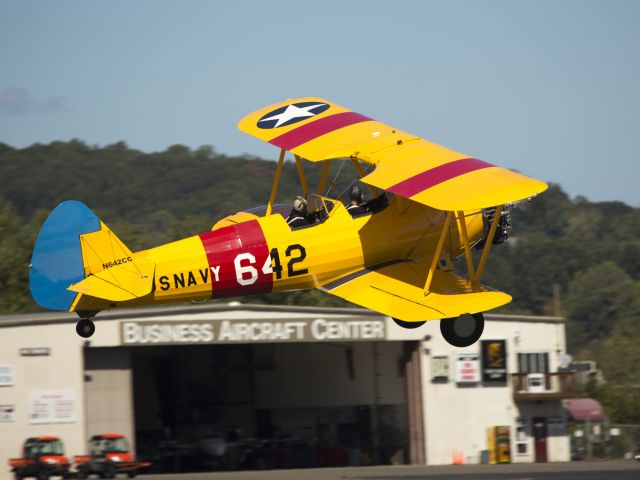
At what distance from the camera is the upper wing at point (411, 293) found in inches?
572

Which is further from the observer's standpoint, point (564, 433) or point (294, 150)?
point (564, 433)

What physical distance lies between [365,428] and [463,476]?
953cm

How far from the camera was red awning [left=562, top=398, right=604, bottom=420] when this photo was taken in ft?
128

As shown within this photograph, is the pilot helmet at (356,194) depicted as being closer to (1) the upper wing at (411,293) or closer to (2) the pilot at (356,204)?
(2) the pilot at (356,204)

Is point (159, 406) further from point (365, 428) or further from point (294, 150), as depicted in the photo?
point (294, 150)

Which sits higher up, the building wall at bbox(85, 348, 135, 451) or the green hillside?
the green hillside

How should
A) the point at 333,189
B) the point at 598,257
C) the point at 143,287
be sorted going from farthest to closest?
the point at 598,257 < the point at 333,189 < the point at 143,287

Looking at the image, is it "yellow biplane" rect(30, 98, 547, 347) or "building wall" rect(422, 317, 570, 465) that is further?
"building wall" rect(422, 317, 570, 465)

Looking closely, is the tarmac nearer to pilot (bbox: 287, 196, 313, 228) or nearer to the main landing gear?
the main landing gear

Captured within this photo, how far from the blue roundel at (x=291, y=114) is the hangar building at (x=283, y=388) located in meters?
11.5

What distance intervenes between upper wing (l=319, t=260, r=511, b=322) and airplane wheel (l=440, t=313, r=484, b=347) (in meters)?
0.71

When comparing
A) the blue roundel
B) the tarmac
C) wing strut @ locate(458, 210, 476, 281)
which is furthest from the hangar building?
wing strut @ locate(458, 210, 476, 281)

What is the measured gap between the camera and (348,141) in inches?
687

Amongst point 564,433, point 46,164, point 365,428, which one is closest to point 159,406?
point 365,428
